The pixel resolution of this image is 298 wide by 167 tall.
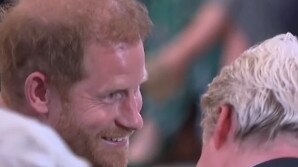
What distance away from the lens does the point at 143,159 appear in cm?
322

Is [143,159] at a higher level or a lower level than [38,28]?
lower

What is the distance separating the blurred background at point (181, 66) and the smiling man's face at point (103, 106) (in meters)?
1.11

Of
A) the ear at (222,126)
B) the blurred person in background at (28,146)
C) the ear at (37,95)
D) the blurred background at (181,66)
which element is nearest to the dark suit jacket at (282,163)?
the ear at (222,126)

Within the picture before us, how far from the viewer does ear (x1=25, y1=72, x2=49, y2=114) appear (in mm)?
2023

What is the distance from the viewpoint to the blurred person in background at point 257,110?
6.14 feet

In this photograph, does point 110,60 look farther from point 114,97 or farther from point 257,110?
point 257,110

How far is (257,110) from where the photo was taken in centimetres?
188

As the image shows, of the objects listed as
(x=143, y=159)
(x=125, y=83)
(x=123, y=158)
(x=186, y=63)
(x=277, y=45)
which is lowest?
(x=143, y=159)

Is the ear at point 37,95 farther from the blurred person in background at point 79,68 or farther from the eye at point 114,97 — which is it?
the eye at point 114,97

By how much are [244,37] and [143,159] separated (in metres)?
0.46

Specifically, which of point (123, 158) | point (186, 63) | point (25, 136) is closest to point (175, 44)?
point (186, 63)

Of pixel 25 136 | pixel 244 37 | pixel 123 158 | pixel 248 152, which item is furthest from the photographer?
pixel 244 37

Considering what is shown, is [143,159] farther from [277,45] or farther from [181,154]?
[277,45]

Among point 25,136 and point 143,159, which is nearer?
point 25,136
